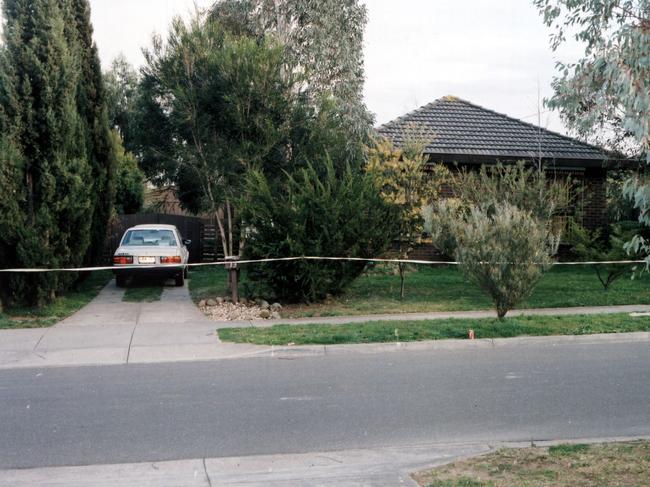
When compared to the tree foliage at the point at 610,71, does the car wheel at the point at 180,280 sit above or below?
below

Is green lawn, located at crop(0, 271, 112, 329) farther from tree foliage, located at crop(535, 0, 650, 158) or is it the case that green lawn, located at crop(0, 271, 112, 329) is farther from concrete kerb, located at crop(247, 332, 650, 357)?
tree foliage, located at crop(535, 0, 650, 158)

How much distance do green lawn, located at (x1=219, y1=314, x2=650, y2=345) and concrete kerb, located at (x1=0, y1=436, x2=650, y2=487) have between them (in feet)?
16.6

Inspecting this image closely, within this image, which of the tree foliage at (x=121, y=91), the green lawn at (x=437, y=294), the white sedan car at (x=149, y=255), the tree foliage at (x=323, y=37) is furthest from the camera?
the tree foliage at (x=121, y=91)

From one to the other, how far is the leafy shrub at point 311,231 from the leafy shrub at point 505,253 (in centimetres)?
310

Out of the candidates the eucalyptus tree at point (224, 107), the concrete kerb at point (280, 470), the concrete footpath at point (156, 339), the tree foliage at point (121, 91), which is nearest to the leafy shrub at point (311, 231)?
the concrete footpath at point (156, 339)

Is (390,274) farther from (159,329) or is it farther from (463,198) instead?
(159,329)

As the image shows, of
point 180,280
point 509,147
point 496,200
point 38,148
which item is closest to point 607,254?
point 496,200

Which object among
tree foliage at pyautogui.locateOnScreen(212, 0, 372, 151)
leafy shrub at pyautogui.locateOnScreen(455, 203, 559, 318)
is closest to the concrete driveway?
leafy shrub at pyautogui.locateOnScreen(455, 203, 559, 318)

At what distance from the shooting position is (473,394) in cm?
822

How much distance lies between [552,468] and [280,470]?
2.04m

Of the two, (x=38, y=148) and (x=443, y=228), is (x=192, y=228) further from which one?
(x=443, y=228)

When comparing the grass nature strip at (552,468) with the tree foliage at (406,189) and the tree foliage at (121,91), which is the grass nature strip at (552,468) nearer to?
Result: the tree foliage at (406,189)

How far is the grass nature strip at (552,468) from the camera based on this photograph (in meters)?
5.05

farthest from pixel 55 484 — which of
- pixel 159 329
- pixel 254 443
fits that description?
pixel 159 329
